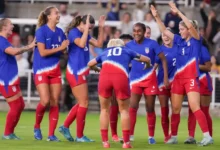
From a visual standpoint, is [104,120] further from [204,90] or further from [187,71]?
[204,90]

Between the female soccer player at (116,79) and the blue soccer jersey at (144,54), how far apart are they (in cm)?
134

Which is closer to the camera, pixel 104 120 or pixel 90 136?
pixel 104 120

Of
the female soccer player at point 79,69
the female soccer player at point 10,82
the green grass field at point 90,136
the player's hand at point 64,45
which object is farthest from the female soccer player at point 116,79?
the female soccer player at point 10,82

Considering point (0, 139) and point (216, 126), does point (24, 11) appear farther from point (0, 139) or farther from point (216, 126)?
point (0, 139)

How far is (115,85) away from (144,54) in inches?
65.3

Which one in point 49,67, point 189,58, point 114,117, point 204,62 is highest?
point 189,58

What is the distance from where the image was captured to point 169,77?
1975 cm

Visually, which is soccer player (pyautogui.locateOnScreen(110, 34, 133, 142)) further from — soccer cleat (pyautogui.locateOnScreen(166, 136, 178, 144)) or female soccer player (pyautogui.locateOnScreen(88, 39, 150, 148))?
female soccer player (pyautogui.locateOnScreen(88, 39, 150, 148))

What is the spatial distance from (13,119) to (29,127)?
405cm

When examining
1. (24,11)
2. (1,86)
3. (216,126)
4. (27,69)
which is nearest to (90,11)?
(24,11)

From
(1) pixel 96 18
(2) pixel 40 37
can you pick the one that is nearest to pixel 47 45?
(2) pixel 40 37

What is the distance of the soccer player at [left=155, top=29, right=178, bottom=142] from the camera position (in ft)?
64.3

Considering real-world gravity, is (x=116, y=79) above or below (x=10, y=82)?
above

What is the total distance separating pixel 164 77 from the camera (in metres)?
19.4
